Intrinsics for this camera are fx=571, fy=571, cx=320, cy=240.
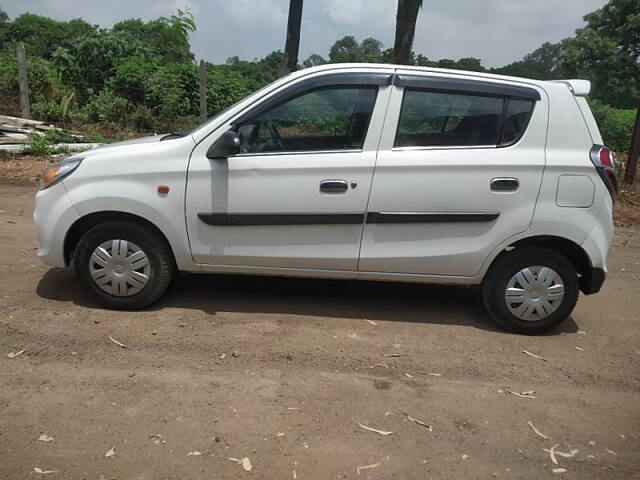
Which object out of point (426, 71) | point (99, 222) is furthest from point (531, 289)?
point (99, 222)

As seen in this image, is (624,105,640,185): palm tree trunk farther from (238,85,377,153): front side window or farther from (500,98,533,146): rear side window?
(238,85,377,153): front side window

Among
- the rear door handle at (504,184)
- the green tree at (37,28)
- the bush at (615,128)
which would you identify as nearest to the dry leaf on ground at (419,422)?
the rear door handle at (504,184)

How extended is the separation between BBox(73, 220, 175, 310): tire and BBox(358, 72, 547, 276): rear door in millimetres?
1517

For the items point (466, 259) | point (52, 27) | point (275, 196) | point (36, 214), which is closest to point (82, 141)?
point (36, 214)

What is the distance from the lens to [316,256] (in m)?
4.21

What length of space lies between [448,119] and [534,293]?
143 centimetres

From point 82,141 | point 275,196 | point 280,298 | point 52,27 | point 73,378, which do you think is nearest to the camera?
point 73,378

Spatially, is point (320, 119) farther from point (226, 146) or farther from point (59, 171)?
Answer: point (59, 171)

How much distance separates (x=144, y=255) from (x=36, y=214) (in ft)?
2.90

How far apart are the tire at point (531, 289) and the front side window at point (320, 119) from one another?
4.67ft

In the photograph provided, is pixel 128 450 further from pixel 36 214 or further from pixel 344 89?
pixel 344 89

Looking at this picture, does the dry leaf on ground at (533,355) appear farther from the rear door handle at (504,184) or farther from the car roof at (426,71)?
the car roof at (426,71)

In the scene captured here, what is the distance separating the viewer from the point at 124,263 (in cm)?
421

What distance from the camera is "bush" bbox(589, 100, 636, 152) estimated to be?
20.0 m
